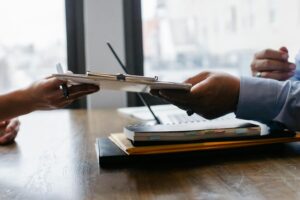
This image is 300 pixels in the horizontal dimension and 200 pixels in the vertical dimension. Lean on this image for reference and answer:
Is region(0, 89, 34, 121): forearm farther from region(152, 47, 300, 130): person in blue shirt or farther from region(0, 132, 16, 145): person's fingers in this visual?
region(152, 47, 300, 130): person in blue shirt

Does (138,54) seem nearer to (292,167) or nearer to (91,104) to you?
(91,104)

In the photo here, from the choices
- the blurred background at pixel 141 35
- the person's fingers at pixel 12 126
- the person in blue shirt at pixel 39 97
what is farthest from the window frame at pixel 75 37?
the person in blue shirt at pixel 39 97

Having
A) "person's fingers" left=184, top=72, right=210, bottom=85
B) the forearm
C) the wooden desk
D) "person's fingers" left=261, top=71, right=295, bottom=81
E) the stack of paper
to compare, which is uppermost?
"person's fingers" left=184, top=72, right=210, bottom=85

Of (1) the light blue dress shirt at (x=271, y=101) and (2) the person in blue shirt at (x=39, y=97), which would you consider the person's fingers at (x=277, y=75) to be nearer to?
(1) the light blue dress shirt at (x=271, y=101)

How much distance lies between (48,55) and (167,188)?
1.46 m

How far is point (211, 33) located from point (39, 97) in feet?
4.44

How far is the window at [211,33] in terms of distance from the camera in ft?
6.26

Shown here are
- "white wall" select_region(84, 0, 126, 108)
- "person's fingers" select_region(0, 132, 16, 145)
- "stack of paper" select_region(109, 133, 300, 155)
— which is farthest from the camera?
"white wall" select_region(84, 0, 126, 108)

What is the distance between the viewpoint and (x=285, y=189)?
498 mm

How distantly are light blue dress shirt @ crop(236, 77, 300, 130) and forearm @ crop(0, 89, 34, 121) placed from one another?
42 cm

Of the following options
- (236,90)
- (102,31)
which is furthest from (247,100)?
(102,31)

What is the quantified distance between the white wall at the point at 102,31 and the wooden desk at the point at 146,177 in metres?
0.96

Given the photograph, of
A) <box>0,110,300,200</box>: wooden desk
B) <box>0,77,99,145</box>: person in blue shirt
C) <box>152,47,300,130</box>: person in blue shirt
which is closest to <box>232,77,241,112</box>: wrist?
<box>152,47,300,130</box>: person in blue shirt

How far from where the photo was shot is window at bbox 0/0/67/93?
181 centimetres
